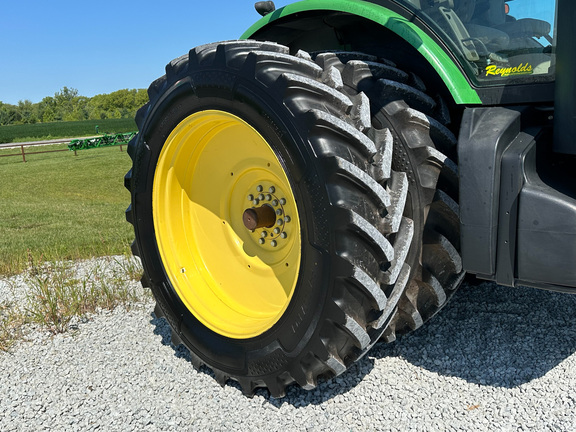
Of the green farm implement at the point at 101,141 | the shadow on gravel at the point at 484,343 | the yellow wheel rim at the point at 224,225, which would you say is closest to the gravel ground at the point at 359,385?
the shadow on gravel at the point at 484,343

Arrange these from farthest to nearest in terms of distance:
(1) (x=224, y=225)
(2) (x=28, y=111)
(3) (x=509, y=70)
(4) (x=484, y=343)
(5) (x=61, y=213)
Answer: (2) (x=28, y=111), (5) (x=61, y=213), (1) (x=224, y=225), (4) (x=484, y=343), (3) (x=509, y=70)

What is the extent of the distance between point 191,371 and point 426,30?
6.43 ft

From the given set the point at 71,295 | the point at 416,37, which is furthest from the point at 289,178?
the point at 71,295

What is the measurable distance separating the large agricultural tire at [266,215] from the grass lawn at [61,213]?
6.43ft

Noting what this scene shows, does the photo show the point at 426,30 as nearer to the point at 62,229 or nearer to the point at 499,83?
the point at 499,83

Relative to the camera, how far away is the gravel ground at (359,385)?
A: 7.29 ft

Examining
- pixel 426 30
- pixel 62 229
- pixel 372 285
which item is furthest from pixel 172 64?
pixel 62 229

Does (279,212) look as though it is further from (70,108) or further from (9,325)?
(70,108)

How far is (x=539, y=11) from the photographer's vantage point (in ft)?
7.37

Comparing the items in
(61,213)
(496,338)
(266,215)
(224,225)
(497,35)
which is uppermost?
(497,35)

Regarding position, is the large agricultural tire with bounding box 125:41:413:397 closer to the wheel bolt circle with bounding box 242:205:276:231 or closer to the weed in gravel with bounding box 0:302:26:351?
the wheel bolt circle with bounding box 242:205:276:231

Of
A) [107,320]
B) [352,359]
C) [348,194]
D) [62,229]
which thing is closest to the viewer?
[348,194]

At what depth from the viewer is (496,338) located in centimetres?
276

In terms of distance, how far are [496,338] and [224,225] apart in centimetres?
152
